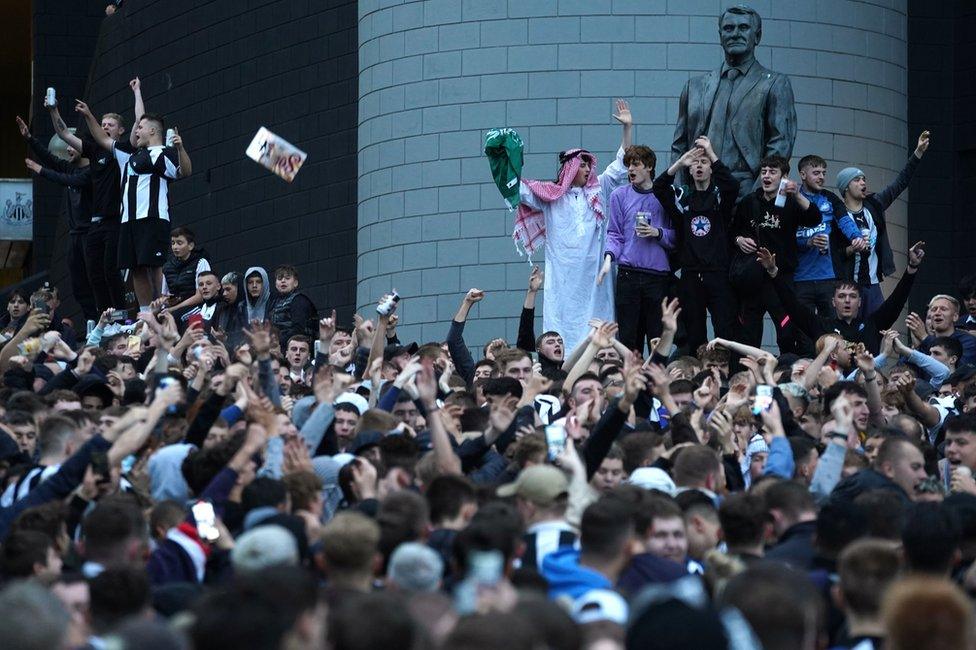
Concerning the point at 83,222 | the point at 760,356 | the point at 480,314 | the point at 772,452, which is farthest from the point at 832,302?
the point at 83,222

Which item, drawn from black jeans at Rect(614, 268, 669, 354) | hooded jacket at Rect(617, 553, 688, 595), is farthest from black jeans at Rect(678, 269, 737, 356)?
hooded jacket at Rect(617, 553, 688, 595)

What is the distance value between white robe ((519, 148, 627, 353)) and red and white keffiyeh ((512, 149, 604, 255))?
0.17 feet

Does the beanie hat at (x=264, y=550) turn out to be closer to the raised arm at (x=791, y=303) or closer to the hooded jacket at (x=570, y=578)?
the hooded jacket at (x=570, y=578)

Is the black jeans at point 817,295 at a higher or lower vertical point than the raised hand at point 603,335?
higher

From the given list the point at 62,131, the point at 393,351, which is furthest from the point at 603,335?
the point at 62,131

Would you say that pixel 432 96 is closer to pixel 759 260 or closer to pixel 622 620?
pixel 759 260

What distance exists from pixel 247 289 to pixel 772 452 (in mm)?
7911

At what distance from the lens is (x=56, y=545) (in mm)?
7492

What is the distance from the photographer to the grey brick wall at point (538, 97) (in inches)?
679

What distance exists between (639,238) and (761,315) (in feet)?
3.64

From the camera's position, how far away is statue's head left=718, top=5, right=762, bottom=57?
15.1 m

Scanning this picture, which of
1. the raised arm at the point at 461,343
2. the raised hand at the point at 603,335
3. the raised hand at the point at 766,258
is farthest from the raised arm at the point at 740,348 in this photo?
the raised arm at the point at 461,343

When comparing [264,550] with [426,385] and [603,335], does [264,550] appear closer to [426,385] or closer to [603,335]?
[426,385]

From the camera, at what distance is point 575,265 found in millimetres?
14906
